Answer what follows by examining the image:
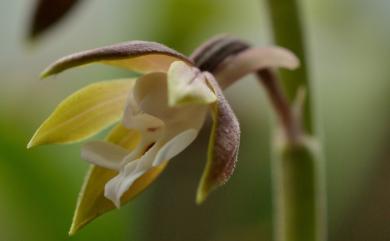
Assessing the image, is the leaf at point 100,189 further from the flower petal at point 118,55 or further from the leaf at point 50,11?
the leaf at point 50,11

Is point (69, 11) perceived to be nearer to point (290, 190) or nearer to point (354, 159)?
point (290, 190)

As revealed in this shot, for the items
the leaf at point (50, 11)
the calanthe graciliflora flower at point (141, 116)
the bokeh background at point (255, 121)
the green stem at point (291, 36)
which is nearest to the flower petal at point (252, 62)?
the calanthe graciliflora flower at point (141, 116)

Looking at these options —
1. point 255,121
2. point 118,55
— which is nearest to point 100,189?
point 118,55

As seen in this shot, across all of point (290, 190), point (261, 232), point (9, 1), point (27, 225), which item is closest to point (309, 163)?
point (290, 190)

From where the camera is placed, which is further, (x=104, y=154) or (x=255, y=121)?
(x=255, y=121)

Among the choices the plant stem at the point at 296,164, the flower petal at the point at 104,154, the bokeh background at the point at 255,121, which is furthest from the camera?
the bokeh background at the point at 255,121

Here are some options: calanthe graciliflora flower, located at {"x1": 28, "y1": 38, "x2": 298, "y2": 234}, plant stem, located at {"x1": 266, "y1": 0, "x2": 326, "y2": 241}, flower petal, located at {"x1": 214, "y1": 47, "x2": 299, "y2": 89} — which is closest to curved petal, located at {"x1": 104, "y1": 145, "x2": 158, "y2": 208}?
calanthe graciliflora flower, located at {"x1": 28, "y1": 38, "x2": 298, "y2": 234}

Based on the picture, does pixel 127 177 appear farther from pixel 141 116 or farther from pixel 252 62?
pixel 252 62
